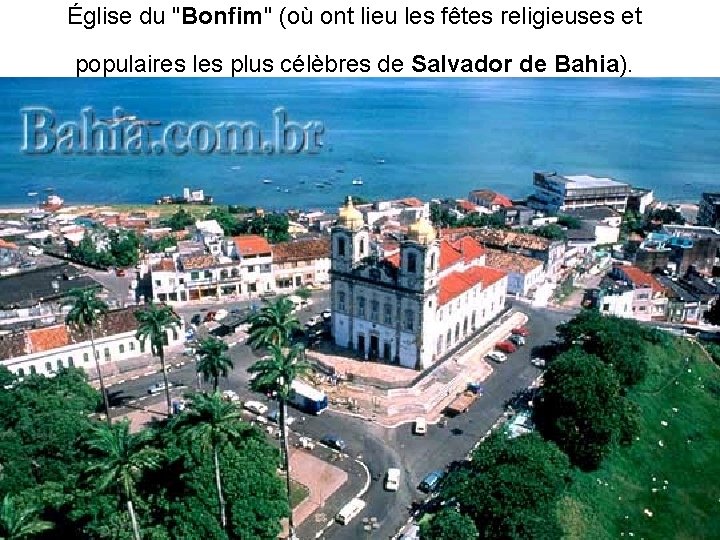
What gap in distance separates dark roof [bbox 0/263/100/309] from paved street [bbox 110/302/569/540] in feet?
64.8

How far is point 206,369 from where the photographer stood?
2013 inches

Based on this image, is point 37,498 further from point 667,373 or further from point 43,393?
point 667,373

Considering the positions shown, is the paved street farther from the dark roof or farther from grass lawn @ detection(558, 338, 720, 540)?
the dark roof

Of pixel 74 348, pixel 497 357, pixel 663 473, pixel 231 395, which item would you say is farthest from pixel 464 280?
Answer: pixel 74 348

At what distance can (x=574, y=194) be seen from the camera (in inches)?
5133

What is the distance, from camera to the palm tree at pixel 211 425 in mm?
36194

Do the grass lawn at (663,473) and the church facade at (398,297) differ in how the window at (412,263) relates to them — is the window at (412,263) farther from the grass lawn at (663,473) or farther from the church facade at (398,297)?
the grass lawn at (663,473)

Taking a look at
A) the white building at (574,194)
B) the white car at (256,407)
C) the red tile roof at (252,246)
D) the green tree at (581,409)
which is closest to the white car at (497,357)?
the green tree at (581,409)

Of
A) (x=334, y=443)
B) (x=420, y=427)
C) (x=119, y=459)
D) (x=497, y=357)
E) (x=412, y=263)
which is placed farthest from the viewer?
(x=497, y=357)

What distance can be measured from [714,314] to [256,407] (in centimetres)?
5850

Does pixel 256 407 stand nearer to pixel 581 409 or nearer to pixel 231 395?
pixel 231 395

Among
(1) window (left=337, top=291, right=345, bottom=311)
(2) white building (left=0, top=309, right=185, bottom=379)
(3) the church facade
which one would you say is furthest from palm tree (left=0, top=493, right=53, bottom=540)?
(1) window (left=337, top=291, right=345, bottom=311)

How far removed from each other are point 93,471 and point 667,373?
60537 millimetres

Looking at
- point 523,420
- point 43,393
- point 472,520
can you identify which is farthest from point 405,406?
point 43,393
